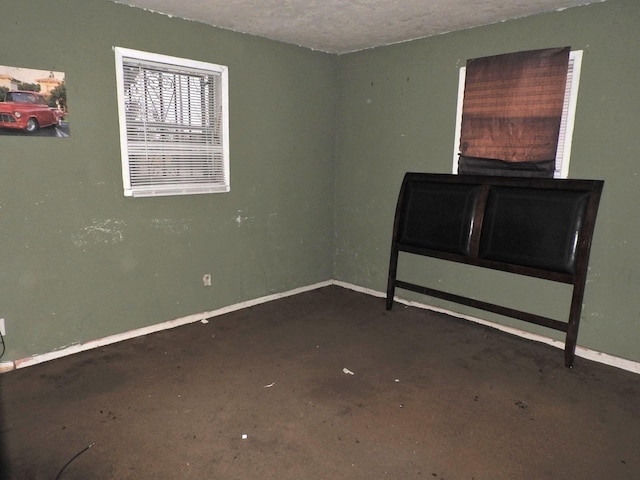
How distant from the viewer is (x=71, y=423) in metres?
2.22

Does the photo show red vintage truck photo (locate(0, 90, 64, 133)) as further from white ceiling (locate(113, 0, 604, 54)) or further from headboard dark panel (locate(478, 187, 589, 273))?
headboard dark panel (locate(478, 187, 589, 273))

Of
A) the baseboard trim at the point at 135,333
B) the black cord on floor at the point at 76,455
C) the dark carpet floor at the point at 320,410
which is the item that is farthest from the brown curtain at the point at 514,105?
the black cord on floor at the point at 76,455

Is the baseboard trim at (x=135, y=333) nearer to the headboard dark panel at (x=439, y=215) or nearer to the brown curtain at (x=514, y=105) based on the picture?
the headboard dark panel at (x=439, y=215)

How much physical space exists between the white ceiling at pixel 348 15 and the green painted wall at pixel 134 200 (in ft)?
0.68

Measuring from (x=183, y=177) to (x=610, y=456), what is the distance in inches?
128

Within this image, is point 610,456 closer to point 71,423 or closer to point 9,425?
point 71,423

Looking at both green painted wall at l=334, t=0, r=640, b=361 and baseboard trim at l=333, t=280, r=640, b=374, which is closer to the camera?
green painted wall at l=334, t=0, r=640, b=361

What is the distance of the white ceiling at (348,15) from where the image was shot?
9.31 ft

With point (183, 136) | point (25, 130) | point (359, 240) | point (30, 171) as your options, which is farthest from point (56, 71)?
point (359, 240)

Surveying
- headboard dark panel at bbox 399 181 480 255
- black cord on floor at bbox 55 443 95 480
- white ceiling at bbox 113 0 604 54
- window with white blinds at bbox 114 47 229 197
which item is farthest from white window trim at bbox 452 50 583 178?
black cord on floor at bbox 55 443 95 480

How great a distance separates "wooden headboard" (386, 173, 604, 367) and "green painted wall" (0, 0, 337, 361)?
118cm

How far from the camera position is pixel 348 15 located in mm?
3096

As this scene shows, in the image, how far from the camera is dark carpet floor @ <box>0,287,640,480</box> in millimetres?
1958

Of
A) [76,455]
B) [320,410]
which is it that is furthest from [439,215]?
[76,455]
